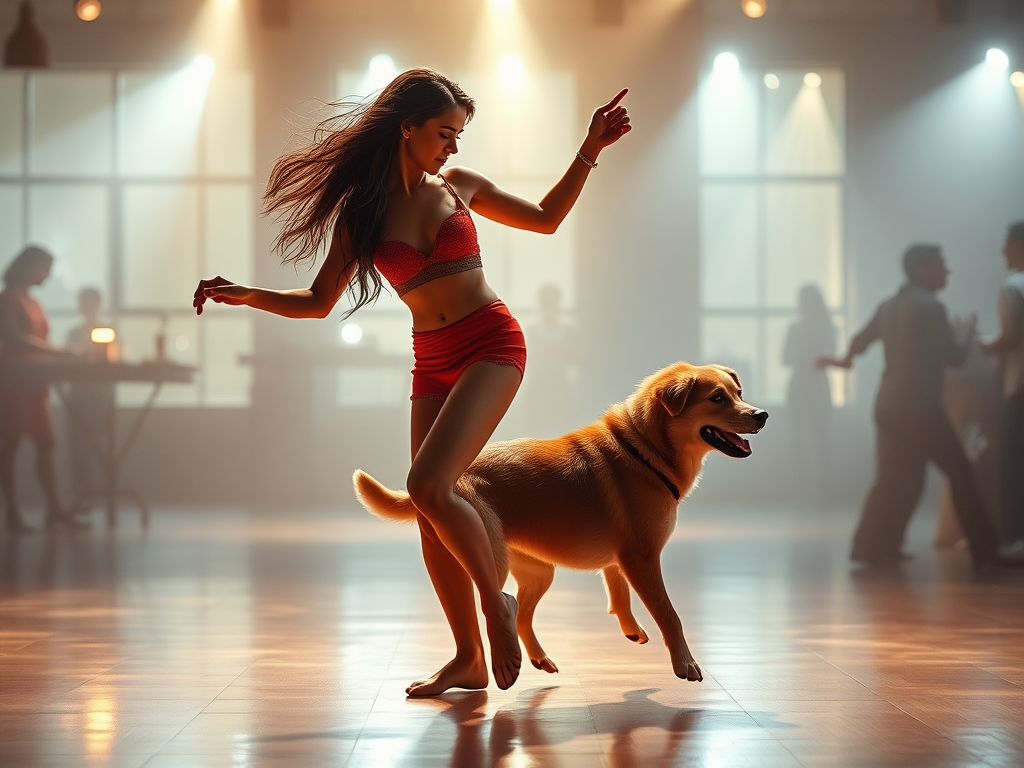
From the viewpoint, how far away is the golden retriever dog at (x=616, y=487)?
2682 mm

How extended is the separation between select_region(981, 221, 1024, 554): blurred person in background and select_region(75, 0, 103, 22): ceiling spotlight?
6254 mm

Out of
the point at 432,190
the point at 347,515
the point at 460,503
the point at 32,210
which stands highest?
the point at 32,210

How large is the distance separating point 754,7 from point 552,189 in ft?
19.1

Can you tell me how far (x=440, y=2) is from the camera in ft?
26.8

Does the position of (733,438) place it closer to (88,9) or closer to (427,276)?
(427,276)

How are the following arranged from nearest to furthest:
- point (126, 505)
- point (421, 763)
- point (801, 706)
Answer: point (421, 763) → point (801, 706) → point (126, 505)

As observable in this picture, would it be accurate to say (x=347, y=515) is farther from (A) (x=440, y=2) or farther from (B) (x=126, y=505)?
(A) (x=440, y=2)

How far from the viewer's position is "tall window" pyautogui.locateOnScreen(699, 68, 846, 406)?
26.2 feet

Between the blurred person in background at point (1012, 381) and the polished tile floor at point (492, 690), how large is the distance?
864 mm

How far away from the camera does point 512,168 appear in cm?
827

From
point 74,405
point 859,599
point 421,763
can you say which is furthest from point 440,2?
point 421,763

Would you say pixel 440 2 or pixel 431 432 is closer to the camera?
pixel 431 432

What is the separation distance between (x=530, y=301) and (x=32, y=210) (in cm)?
372

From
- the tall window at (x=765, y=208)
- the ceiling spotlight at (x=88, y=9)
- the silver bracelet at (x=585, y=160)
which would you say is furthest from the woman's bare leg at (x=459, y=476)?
the ceiling spotlight at (x=88, y=9)
